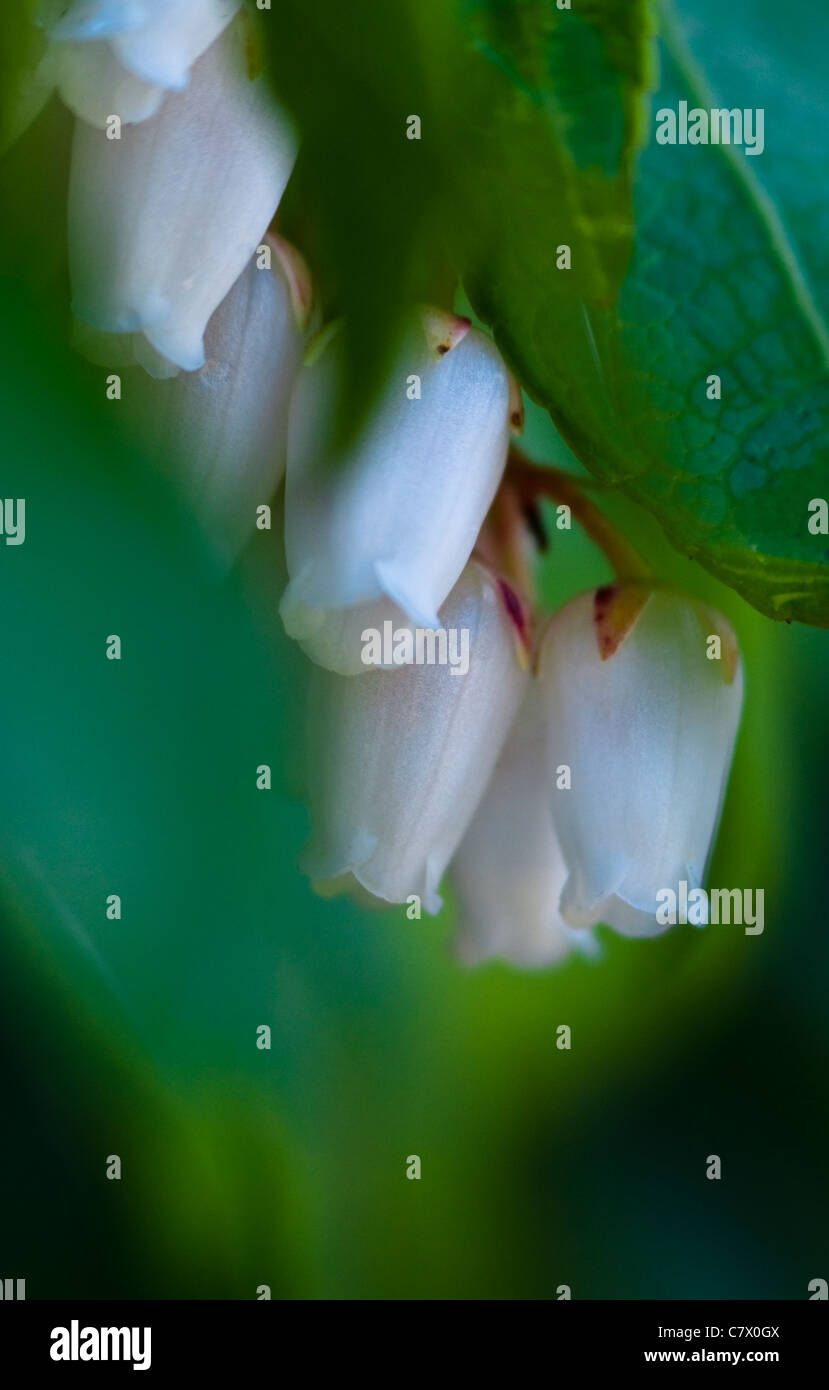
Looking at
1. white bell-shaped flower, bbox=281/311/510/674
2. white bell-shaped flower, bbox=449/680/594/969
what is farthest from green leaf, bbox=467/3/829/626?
white bell-shaped flower, bbox=449/680/594/969

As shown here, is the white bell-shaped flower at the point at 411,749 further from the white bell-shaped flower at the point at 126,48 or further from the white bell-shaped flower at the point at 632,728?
the white bell-shaped flower at the point at 126,48

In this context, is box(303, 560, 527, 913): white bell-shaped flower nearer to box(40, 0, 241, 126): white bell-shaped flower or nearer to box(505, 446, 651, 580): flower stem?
box(505, 446, 651, 580): flower stem

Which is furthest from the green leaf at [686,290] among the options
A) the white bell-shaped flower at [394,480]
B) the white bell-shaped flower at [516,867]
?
the white bell-shaped flower at [516,867]

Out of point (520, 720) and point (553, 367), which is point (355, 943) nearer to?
point (520, 720)

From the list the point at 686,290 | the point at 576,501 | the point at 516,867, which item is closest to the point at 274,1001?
the point at 516,867

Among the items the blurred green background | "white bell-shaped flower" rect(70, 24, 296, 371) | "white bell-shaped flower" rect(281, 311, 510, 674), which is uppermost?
"white bell-shaped flower" rect(70, 24, 296, 371)
